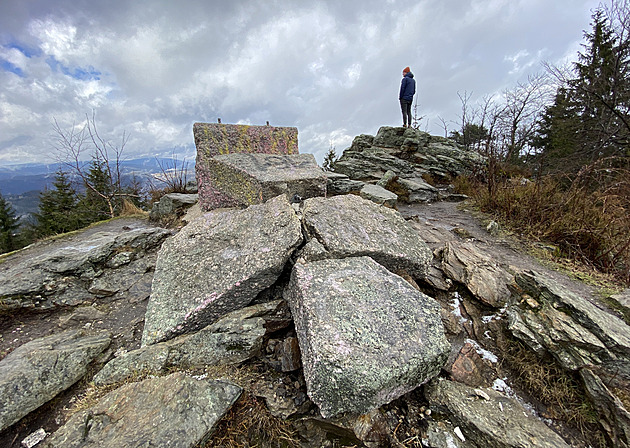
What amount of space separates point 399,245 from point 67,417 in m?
3.38

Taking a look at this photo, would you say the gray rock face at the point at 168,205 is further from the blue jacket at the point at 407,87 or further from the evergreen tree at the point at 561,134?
the evergreen tree at the point at 561,134

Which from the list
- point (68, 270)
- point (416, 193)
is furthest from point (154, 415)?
point (416, 193)

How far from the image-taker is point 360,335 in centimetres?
191

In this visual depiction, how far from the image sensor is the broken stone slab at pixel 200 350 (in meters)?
2.16

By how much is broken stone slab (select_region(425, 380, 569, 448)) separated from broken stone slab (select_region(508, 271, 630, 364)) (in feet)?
2.20

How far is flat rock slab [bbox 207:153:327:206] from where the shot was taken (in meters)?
3.98

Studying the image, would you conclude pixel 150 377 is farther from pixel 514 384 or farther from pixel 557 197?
pixel 557 197

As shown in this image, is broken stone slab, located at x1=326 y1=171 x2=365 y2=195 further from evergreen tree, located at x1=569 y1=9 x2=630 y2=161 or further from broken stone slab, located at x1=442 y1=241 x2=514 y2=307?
evergreen tree, located at x1=569 y1=9 x2=630 y2=161

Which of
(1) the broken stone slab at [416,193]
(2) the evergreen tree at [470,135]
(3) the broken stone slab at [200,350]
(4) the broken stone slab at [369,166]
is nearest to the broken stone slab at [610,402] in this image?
(3) the broken stone slab at [200,350]

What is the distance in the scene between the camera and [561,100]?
1412 cm

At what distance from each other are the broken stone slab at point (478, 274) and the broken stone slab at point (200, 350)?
98.8 inches

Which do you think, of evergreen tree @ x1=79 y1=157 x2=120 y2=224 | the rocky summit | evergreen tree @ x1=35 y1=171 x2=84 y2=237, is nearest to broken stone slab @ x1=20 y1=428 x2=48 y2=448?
the rocky summit

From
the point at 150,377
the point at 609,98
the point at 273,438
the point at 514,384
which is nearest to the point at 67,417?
the point at 150,377

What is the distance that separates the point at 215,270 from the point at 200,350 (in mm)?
758
